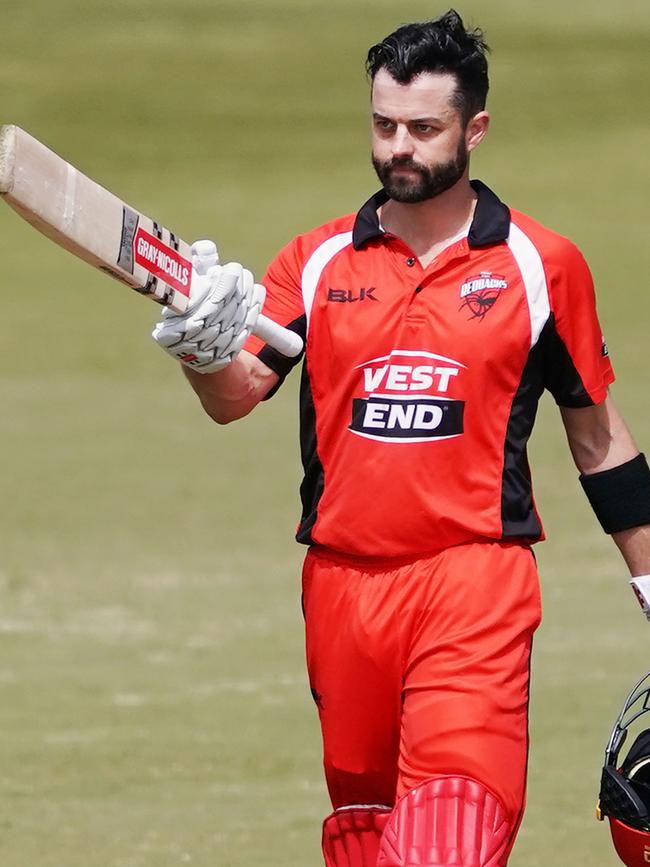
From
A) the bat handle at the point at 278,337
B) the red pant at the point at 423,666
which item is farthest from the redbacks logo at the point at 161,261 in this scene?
the red pant at the point at 423,666

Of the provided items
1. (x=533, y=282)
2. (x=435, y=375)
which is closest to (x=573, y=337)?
(x=533, y=282)

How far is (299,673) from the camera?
8.48 meters

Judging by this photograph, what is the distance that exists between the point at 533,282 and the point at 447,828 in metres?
1.12

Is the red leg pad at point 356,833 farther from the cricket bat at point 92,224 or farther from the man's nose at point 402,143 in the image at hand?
the man's nose at point 402,143

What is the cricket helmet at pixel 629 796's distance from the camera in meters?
4.30

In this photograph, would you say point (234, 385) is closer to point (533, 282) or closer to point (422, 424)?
point (422, 424)

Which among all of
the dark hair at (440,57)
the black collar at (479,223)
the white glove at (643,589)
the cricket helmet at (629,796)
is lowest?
the cricket helmet at (629,796)

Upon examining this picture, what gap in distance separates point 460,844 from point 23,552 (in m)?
7.17

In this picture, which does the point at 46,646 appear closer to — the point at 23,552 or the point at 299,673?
the point at 299,673

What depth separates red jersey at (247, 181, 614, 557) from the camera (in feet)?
13.9

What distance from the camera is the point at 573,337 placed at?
4.32m

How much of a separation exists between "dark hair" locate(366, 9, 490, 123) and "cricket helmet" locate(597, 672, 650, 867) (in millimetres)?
1274

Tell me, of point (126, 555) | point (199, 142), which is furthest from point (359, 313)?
point (199, 142)

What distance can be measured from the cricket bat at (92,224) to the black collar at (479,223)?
1.07 feet
